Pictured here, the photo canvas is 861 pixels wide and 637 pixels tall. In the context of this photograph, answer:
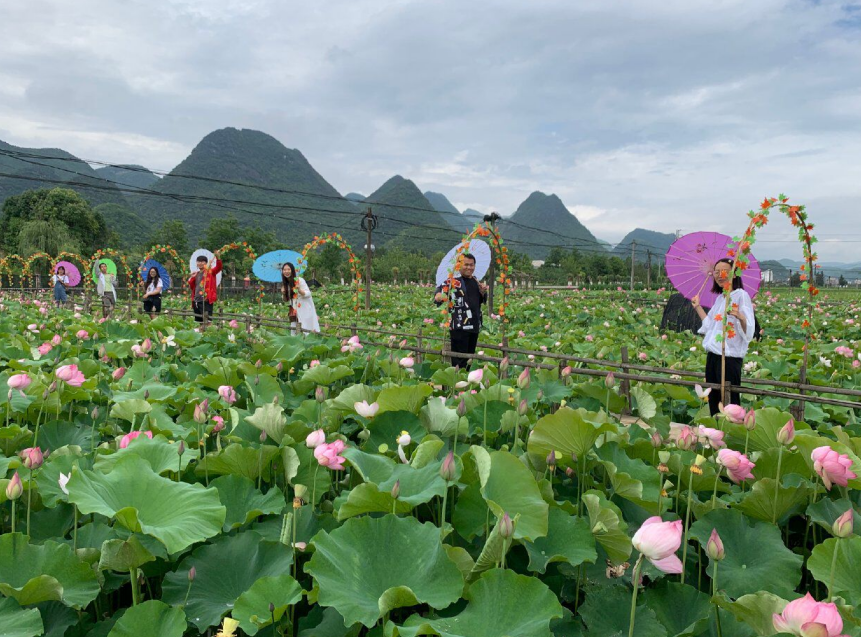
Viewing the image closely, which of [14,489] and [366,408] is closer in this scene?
[14,489]

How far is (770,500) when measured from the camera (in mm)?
1238

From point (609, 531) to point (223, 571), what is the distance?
0.71 metres

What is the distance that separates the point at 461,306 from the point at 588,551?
4.18 metres

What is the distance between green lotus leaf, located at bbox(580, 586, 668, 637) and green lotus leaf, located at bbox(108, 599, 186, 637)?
64 cm

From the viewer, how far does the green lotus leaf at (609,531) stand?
A: 107 centimetres

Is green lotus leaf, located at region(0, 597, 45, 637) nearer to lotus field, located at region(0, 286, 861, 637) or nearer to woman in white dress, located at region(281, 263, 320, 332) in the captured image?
lotus field, located at region(0, 286, 861, 637)

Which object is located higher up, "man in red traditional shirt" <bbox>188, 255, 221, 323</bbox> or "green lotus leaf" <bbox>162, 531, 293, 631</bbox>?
"man in red traditional shirt" <bbox>188, 255, 221, 323</bbox>

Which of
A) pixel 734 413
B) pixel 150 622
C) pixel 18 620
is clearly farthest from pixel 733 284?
pixel 18 620

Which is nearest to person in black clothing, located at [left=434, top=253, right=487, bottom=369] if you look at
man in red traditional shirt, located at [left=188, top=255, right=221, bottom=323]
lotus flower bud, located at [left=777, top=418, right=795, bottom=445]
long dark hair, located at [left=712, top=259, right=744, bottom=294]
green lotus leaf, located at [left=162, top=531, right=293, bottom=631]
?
long dark hair, located at [left=712, top=259, right=744, bottom=294]

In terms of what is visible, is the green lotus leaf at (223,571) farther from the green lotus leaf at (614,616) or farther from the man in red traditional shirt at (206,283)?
the man in red traditional shirt at (206,283)

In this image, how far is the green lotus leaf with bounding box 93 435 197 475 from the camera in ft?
4.39

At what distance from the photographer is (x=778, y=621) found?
0.75 m

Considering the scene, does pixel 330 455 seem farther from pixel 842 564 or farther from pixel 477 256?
pixel 477 256

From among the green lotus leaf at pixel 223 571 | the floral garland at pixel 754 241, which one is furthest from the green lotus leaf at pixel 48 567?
the floral garland at pixel 754 241
